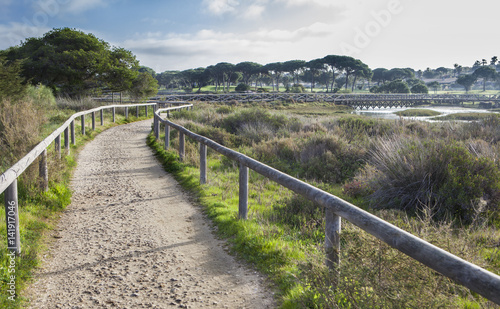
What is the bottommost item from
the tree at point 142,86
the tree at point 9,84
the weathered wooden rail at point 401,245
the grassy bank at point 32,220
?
the grassy bank at point 32,220

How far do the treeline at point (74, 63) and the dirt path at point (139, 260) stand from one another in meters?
30.5

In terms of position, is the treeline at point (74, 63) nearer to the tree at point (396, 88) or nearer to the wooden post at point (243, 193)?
the wooden post at point (243, 193)

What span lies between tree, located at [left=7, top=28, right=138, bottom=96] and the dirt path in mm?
30426

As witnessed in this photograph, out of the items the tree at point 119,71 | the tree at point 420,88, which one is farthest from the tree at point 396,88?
the tree at point 119,71

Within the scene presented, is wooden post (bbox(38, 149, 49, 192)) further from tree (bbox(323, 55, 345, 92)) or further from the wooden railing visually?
tree (bbox(323, 55, 345, 92))

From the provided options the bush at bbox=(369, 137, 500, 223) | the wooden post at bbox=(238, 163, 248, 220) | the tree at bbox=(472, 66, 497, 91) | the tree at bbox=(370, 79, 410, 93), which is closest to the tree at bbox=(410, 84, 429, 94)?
the tree at bbox=(370, 79, 410, 93)

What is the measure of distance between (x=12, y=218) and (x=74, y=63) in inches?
1334

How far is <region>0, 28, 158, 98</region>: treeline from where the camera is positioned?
3384 centimetres

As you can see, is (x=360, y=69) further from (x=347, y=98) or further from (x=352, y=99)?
(x=352, y=99)

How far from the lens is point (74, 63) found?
112 ft

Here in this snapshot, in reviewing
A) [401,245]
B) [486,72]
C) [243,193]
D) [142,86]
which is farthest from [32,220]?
[486,72]

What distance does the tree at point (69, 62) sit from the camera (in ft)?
111

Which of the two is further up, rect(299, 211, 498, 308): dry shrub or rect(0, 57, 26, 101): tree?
rect(0, 57, 26, 101): tree

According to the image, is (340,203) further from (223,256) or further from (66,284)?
(66,284)
